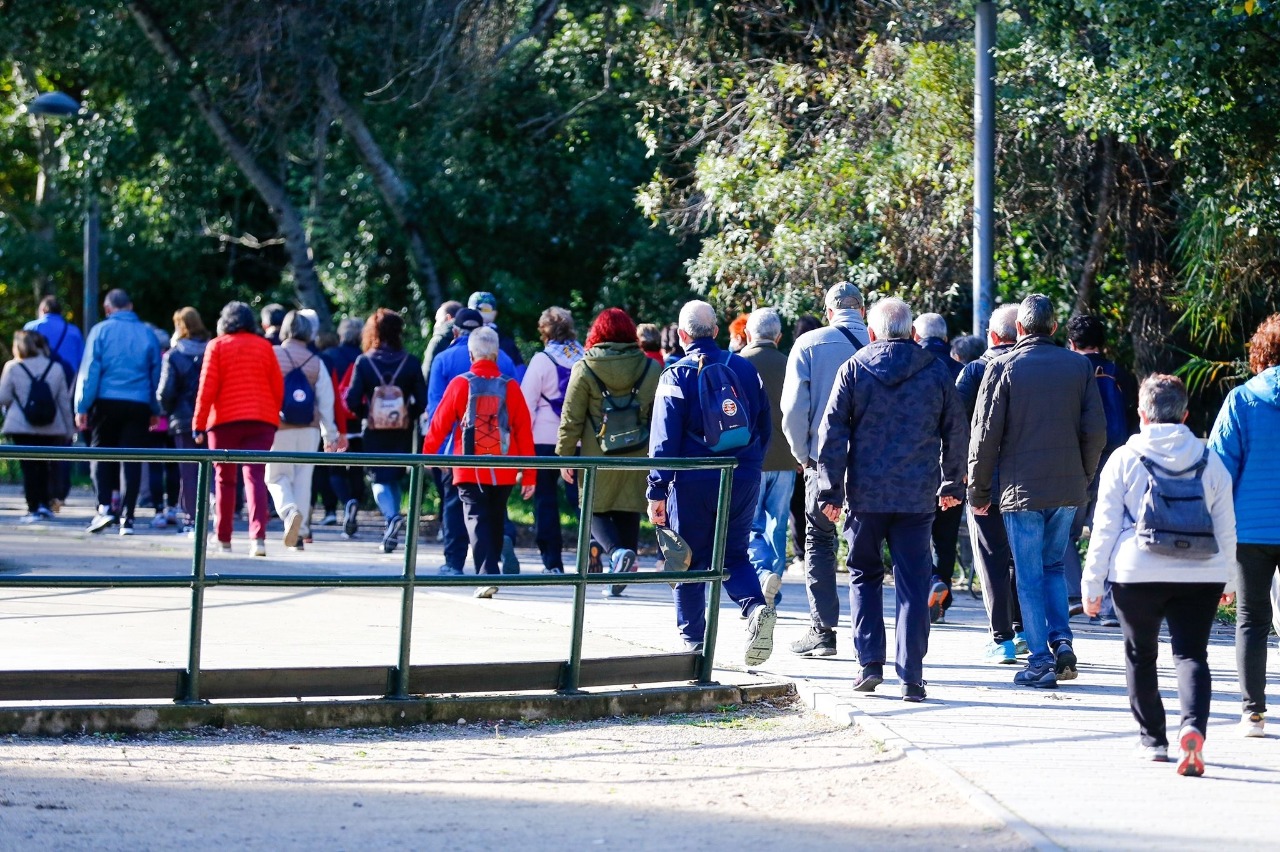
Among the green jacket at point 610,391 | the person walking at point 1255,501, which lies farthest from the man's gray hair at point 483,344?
the person walking at point 1255,501

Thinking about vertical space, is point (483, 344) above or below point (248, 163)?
below

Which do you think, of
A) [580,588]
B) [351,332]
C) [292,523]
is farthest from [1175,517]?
[351,332]

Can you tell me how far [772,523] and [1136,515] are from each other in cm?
428

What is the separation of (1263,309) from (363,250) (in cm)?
1221

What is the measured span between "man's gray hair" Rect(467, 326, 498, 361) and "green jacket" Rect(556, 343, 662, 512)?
588mm

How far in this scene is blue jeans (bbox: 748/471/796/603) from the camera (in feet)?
33.9

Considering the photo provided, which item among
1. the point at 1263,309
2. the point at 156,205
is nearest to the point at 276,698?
the point at 1263,309

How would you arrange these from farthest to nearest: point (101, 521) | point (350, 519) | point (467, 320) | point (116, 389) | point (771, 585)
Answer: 1. point (350, 519)
2. point (101, 521)
3. point (116, 389)
4. point (467, 320)
5. point (771, 585)

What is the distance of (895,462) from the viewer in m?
7.59

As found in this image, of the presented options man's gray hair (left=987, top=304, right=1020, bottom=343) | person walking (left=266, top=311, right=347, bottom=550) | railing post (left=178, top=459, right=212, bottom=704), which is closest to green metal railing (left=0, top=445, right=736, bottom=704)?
railing post (left=178, top=459, right=212, bottom=704)

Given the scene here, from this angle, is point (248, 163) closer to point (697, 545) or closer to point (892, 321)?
point (697, 545)

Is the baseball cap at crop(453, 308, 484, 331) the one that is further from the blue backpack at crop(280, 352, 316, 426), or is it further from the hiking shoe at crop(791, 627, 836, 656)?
the hiking shoe at crop(791, 627, 836, 656)

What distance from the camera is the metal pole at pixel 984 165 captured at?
11.5 meters

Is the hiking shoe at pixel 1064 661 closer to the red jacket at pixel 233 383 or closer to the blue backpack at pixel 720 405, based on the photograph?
the blue backpack at pixel 720 405
